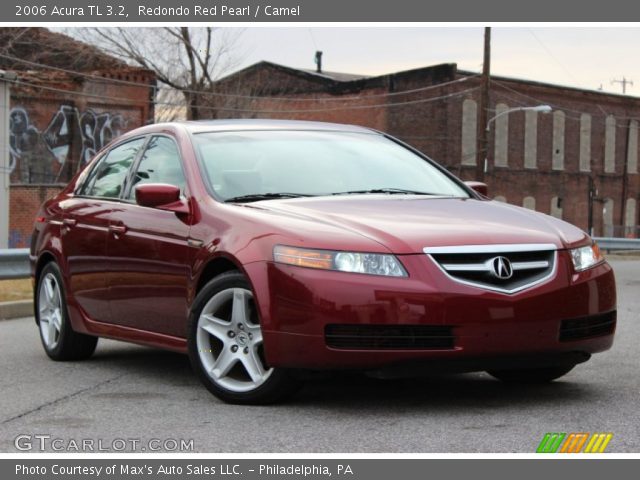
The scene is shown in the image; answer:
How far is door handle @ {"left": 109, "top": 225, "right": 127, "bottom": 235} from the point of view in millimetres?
7051

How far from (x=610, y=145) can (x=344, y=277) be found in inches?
2307

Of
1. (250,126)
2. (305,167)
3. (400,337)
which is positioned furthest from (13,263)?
(400,337)

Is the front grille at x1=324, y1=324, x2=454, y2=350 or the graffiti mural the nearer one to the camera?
the front grille at x1=324, y1=324, x2=454, y2=350

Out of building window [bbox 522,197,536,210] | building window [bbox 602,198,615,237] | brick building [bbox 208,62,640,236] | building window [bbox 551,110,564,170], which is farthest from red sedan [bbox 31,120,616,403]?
building window [bbox 602,198,615,237]

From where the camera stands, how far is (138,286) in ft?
22.5

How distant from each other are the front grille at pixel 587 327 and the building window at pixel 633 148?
58.7 metres

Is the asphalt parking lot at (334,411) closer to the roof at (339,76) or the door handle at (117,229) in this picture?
the door handle at (117,229)

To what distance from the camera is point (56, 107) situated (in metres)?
39.3

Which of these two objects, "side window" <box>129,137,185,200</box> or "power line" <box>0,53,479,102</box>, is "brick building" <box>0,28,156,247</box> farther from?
"side window" <box>129,137,185,200</box>

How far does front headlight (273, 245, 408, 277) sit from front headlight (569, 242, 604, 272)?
102 centimetres

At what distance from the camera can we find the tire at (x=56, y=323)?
795 cm

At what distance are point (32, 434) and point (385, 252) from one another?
1837mm

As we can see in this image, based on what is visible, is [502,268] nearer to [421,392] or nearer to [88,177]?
[421,392]

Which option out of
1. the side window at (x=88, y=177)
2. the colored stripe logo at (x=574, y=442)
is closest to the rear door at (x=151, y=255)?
the side window at (x=88, y=177)
